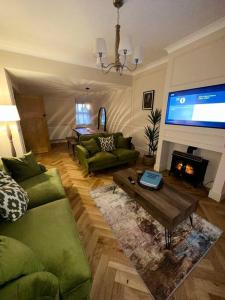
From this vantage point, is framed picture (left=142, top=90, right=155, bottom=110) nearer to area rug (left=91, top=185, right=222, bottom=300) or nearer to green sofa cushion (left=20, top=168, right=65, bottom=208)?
area rug (left=91, top=185, right=222, bottom=300)

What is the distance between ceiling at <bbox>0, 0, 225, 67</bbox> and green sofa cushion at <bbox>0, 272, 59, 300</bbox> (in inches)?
98.4

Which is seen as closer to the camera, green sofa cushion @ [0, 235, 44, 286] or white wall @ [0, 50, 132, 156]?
green sofa cushion @ [0, 235, 44, 286]

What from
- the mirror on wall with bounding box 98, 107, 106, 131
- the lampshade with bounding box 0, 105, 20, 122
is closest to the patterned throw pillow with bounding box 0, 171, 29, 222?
the lampshade with bounding box 0, 105, 20, 122

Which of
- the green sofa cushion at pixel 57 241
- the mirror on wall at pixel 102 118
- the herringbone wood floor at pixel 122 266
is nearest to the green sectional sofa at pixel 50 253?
the green sofa cushion at pixel 57 241

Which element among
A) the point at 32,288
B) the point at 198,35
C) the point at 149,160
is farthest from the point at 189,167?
the point at 32,288

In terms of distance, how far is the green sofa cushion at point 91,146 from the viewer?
3.15 meters

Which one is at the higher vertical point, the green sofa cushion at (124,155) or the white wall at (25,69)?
the white wall at (25,69)

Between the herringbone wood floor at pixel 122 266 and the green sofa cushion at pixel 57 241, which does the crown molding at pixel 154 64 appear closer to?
the herringbone wood floor at pixel 122 266

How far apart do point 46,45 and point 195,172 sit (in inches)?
148

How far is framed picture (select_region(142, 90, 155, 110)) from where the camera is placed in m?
3.61

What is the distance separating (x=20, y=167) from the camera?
185 centimetres

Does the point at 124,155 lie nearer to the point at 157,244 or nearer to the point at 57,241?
the point at 157,244

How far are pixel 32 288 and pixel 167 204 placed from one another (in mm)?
1317

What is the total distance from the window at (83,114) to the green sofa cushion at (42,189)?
5297 mm
